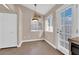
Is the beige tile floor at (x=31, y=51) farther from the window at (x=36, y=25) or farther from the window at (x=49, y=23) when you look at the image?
the window at (x=36, y=25)

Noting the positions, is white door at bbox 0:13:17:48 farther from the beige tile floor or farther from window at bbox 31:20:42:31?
window at bbox 31:20:42:31

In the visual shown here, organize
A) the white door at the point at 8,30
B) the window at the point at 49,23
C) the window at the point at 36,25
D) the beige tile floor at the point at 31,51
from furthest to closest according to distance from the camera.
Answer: the window at the point at 36,25, the window at the point at 49,23, the white door at the point at 8,30, the beige tile floor at the point at 31,51

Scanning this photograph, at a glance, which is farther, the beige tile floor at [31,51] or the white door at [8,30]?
the white door at [8,30]

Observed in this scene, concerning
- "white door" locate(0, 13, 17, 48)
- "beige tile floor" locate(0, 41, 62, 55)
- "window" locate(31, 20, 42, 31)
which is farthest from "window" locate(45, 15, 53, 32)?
"white door" locate(0, 13, 17, 48)

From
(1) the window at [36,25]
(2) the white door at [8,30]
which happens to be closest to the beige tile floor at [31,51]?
(2) the white door at [8,30]

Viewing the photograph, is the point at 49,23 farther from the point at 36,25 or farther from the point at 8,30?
the point at 8,30

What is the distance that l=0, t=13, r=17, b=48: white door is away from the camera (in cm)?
342

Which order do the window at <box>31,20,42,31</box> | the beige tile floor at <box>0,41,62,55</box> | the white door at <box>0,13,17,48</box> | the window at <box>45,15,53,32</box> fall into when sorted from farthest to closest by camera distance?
the window at <box>31,20,42,31</box>
the window at <box>45,15,53,32</box>
the white door at <box>0,13,17,48</box>
the beige tile floor at <box>0,41,62,55</box>

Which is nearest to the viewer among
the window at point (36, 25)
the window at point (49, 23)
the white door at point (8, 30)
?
the white door at point (8, 30)

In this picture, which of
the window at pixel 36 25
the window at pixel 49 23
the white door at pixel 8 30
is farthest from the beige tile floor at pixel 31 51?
the window at pixel 36 25

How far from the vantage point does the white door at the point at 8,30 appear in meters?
3.42

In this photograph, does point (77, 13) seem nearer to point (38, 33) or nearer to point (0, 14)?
point (0, 14)

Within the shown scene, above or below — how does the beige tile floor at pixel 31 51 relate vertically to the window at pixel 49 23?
below
